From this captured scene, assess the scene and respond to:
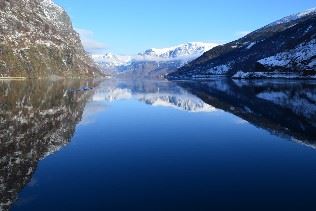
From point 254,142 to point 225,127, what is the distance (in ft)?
40.7

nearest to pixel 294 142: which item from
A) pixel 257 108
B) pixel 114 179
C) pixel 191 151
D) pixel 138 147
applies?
pixel 191 151

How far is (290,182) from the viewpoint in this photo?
2823 centimetres

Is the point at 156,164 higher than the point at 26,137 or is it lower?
higher

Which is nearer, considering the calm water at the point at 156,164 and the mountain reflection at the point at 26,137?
the calm water at the point at 156,164

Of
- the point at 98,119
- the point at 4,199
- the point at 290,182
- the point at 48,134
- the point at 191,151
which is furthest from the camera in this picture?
the point at 98,119

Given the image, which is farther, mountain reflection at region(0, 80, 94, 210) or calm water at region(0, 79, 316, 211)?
mountain reflection at region(0, 80, 94, 210)

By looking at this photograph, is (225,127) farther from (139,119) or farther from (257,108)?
(257,108)

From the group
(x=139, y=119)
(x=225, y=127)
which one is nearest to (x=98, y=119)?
(x=139, y=119)

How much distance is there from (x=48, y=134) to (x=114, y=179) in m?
21.2

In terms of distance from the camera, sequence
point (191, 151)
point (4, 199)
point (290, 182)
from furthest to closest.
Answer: point (191, 151)
point (290, 182)
point (4, 199)

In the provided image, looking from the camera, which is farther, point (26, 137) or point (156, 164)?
point (26, 137)

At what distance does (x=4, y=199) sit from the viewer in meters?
24.2

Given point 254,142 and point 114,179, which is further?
point 254,142

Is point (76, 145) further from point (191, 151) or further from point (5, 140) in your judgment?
point (191, 151)
